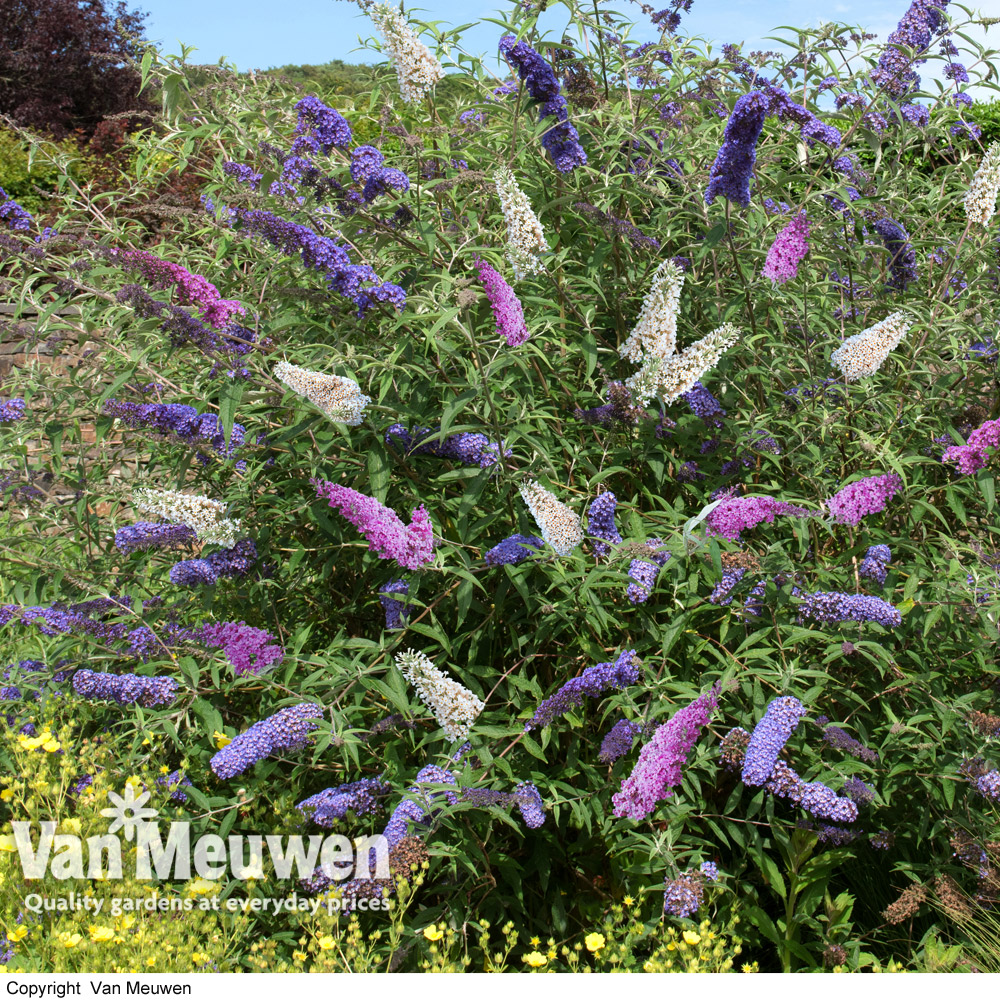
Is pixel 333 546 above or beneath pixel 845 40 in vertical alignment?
beneath

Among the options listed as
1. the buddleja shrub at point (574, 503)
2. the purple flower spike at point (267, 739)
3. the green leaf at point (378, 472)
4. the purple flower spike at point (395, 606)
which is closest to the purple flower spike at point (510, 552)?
the buddleja shrub at point (574, 503)

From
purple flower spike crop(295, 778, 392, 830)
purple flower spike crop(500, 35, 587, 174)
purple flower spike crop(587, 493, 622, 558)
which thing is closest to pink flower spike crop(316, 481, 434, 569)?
purple flower spike crop(587, 493, 622, 558)

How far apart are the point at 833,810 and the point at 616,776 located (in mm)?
742

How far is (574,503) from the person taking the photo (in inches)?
132

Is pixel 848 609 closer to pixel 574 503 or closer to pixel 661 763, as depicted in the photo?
pixel 661 763

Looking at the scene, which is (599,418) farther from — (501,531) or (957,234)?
(957,234)

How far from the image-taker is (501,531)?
3.47m

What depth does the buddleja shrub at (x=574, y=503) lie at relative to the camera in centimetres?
293

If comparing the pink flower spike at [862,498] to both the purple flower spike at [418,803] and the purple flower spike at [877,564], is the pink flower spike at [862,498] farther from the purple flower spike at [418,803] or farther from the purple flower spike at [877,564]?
the purple flower spike at [418,803]

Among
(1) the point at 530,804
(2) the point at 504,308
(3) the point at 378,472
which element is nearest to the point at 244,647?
(3) the point at 378,472

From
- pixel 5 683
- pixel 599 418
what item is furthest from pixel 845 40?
pixel 5 683

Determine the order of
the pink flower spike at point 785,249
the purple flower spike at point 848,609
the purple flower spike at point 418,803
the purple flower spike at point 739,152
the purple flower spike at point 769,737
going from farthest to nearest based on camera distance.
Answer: the pink flower spike at point 785,249 < the purple flower spike at point 739,152 < the purple flower spike at point 848,609 < the purple flower spike at point 418,803 < the purple flower spike at point 769,737

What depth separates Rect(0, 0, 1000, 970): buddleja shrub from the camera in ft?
9.62

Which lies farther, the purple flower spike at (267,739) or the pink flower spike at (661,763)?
the purple flower spike at (267,739)
